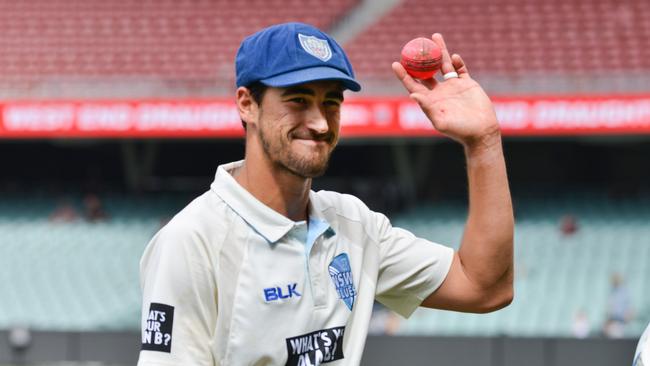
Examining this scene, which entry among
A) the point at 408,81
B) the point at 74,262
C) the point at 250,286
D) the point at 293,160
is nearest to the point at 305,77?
the point at 293,160

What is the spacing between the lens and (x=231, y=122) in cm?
1303

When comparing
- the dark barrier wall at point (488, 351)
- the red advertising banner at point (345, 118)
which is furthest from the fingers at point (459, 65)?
the red advertising banner at point (345, 118)

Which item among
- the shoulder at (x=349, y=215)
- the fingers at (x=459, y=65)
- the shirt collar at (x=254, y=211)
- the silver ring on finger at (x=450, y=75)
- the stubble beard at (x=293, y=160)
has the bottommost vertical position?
the shoulder at (x=349, y=215)

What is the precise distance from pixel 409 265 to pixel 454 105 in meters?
0.41

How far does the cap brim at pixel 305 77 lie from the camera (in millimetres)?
2180

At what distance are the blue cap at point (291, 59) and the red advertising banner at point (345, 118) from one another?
10.2 m

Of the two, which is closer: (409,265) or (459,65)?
(459,65)

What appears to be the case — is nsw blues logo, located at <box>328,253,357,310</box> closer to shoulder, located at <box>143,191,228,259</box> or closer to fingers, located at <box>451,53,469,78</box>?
shoulder, located at <box>143,191,228,259</box>

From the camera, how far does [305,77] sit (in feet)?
7.15

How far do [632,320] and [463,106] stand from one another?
32.9ft

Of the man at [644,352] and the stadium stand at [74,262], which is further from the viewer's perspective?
the stadium stand at [74,262]

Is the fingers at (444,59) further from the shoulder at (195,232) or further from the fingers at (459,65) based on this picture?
the shoulder at (195,232)

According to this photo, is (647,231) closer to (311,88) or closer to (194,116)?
(194,116)

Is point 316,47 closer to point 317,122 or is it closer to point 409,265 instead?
point 317,122
